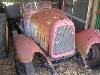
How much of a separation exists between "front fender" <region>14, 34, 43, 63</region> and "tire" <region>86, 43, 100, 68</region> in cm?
119

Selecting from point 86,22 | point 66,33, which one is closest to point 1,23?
point 66,33

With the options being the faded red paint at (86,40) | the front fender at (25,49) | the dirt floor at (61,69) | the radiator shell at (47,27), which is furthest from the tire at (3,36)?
the faded red paint at (86,40)

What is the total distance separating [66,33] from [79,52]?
64 cm

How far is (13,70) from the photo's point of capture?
450 centimetres

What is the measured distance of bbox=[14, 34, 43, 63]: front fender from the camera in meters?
3.68

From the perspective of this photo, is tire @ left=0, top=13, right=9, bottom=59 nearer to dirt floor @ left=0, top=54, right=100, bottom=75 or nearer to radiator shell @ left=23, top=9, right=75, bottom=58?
dirt floor @ left=0, top=54, right=100, bottom=75

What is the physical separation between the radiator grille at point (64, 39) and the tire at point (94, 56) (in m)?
0.54

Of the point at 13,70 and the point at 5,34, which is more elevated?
the point at 5,34

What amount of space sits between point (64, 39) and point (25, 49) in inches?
32.3

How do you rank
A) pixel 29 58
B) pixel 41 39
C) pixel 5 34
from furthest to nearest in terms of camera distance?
pixel 5 34 < pixel 41 39 < pixel 29 58

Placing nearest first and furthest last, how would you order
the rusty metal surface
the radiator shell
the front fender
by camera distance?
the front fender
the radiator shell
the rusty metal surface

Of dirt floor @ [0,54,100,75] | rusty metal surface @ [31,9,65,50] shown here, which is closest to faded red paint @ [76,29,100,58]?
dirt floor @ [0,54,100,75]

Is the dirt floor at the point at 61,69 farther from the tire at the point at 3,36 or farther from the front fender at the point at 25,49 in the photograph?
the front fender at the point at 25,49

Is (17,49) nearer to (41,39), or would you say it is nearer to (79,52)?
(41,39)
